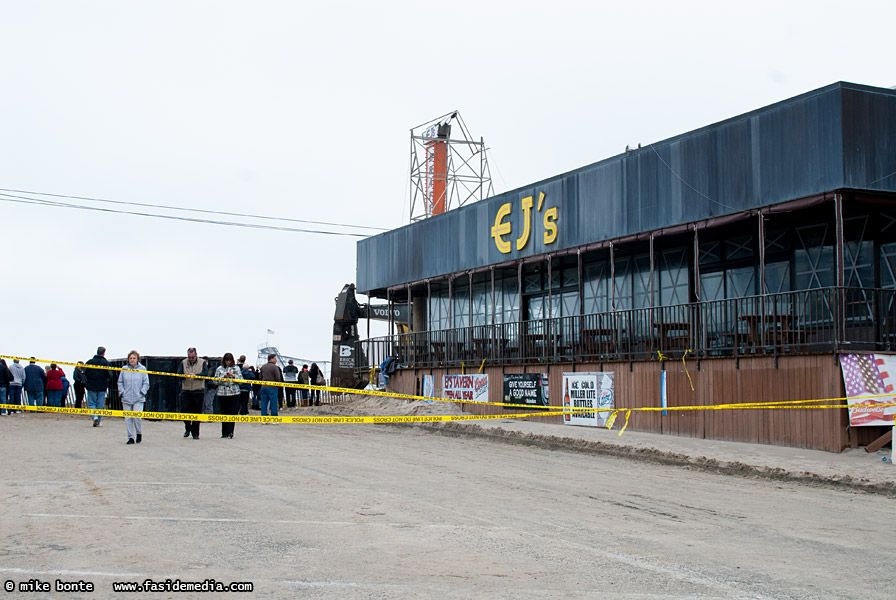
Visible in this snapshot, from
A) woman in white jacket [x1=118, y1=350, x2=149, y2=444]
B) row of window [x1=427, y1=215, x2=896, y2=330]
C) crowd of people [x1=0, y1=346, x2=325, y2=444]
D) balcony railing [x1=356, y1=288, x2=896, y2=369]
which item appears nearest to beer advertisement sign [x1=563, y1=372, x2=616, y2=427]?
balcony railing [x1=356, y1=288, x2=896, y2=369]

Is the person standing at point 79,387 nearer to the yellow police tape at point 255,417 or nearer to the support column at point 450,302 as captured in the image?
the yellow police tape at point 255,417

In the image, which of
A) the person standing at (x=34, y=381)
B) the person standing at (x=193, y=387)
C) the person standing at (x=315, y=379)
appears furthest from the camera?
the person standing at (x=315, y=379)

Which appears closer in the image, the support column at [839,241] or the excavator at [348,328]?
the support column at [839,241]

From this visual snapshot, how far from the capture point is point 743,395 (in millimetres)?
17656

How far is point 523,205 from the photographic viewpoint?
2683 centimetres

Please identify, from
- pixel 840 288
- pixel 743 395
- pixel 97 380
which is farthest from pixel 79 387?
pixel 840 288

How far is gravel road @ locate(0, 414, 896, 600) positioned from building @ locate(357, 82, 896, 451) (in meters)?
4.06

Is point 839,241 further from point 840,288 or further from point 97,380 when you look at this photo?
point 97,380

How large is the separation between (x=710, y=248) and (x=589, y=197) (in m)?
3.40

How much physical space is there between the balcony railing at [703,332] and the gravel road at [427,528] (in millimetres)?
4218

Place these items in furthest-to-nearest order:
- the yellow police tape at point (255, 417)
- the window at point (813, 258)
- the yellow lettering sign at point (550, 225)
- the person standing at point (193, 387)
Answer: the yellow lettering sign at point (550, 225), the window at point (813, 258), the yellow police tape at point (255, 417), the person standing at point (193, 387)

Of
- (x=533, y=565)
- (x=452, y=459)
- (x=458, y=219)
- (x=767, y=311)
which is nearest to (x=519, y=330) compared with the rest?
(x=458, y=219)

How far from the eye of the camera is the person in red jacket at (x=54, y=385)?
26.6m

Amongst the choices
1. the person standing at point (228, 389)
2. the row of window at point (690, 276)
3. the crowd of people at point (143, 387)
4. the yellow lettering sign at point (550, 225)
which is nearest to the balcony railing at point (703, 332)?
the row of window at point (690, 276)
